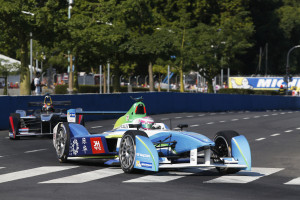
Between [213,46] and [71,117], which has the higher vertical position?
[213,46]

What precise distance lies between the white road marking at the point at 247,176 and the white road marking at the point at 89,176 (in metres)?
1.92

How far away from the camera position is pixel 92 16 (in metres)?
51.4

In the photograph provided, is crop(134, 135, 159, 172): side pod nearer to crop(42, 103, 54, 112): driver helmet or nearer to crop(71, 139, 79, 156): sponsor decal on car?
crop(71, 139, 79, 156): sponsor decal on car

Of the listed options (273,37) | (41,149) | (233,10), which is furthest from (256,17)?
(41,149)

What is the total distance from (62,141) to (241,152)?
4195mm

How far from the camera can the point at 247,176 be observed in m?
12.3

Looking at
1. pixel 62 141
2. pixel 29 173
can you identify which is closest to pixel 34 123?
pixel 62 141

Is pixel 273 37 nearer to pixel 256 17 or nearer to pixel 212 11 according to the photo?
pixel 256 17

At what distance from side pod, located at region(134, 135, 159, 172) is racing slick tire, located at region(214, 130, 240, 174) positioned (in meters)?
1.38

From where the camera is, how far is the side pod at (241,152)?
12117mm

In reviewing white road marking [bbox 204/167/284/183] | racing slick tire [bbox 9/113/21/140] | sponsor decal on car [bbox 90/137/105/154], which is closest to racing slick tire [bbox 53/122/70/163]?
sponsor decal on car [bbox 90/137/105/154]

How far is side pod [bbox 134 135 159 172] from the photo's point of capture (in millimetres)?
11727

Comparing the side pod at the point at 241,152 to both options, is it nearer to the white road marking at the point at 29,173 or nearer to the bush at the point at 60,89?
the white road marking at the point at 29,173

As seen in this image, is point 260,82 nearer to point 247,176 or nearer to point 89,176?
point 247,176
